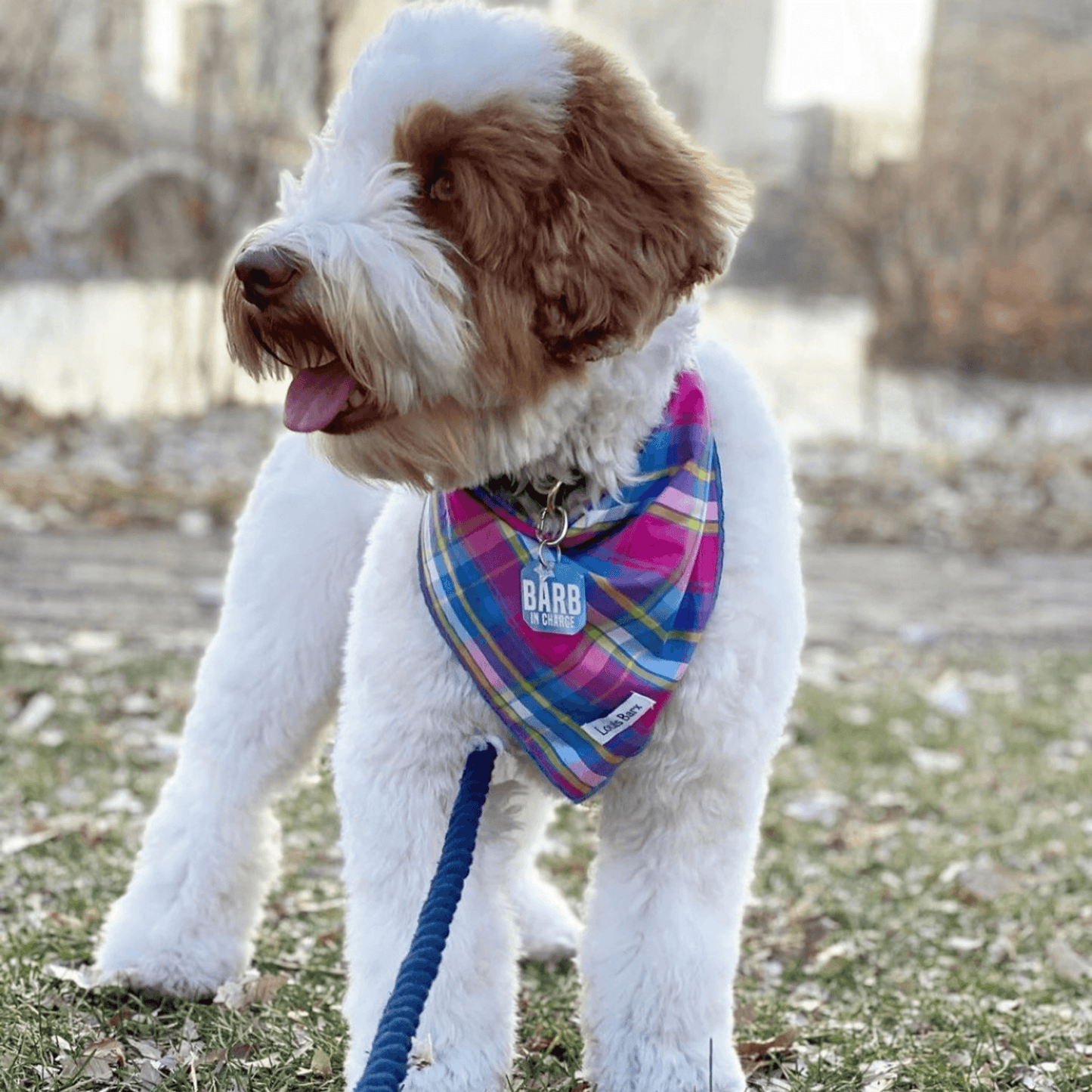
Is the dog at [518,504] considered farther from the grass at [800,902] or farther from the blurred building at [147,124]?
the blurred building at [147,124]

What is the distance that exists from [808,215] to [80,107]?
724 centimetres

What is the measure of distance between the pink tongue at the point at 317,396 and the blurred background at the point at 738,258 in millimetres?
6434

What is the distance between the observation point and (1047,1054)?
2.83 meters

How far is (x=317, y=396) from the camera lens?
2.03 meters

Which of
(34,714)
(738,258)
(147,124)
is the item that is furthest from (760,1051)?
(147,124)

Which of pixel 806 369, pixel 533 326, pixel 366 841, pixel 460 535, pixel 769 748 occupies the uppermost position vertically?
pixel 533 326

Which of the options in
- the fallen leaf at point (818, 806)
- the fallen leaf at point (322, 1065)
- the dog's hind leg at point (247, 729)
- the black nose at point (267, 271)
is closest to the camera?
the black nose at point (267, 271)

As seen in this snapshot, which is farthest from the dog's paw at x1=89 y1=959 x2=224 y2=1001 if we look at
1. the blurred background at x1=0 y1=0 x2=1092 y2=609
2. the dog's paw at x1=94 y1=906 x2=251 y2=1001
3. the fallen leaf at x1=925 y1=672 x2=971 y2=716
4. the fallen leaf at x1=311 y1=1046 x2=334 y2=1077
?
the blurred background at x1=0 y1=0 x2=1092 y2=609

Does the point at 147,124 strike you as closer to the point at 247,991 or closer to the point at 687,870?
the point at 247,991

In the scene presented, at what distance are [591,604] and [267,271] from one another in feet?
2.35

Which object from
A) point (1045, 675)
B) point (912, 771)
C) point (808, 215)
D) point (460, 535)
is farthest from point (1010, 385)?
point (460, 535)

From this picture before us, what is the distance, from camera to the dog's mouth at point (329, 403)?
2.02 meters

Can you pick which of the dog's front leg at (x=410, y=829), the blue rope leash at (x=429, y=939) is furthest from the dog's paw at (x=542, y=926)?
the blue rope leash at (x=429, y=939)

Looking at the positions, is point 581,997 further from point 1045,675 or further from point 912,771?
point 1045,675
